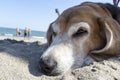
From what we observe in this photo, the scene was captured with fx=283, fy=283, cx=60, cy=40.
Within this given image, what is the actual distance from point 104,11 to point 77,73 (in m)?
1.01

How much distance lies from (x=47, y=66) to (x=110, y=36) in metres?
0.78

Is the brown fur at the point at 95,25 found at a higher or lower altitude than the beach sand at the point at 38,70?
higher

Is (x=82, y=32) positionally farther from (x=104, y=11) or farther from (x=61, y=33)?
(x=104, y=11)

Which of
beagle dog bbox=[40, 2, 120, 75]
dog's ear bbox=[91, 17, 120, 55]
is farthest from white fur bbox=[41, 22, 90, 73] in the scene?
dog's ear bbox=[91, 17, 120, 55]

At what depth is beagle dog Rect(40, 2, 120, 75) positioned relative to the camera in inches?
112

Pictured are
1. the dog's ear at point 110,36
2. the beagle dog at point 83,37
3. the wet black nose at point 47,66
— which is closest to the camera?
the wet black nose at point 47,66

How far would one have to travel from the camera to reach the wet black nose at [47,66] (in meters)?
2.63

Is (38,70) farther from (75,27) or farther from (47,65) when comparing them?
(75,27)

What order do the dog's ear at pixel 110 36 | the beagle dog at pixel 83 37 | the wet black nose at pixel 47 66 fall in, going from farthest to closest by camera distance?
1. the dog's ear at pixel 110 36
2. the beagle dog at pixel 83 37
3. the wet black nose at pixel 47 66

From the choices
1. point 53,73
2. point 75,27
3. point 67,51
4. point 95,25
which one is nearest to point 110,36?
point 95,25

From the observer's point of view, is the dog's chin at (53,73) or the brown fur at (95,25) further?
the brown fur at (95,25)

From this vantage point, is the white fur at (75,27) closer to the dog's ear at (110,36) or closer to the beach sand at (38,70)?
the dog's ear at (110,36)

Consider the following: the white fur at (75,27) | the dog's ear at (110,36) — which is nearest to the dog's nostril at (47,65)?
the white fur at (75,27)

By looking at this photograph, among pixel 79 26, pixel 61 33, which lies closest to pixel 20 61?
pixel 61 33
